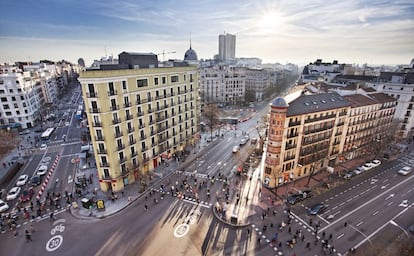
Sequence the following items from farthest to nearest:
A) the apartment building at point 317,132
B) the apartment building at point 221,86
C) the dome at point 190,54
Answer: the dome at point 190,54, the apartment building at point 221,86, the apartment building at point 317,132

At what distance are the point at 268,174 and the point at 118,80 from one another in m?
38.4

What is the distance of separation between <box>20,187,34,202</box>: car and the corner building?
571 inches

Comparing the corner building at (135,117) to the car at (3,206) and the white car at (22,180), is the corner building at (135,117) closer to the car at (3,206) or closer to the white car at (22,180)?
the car at (3,206)

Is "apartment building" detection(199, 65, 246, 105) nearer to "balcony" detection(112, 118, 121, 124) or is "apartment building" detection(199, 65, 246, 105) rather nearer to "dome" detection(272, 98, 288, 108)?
"balcony" detection(112, 118, 121, 124)

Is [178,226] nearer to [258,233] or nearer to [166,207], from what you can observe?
[166,207]

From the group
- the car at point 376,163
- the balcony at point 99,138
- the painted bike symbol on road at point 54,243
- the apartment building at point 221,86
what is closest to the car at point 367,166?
the car at point 376,163

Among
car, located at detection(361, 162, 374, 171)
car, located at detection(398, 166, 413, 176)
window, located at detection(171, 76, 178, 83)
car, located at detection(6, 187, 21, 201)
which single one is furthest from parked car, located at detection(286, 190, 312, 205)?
car, located at detection(6, 187, 21, 201)

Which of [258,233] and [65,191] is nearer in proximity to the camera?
[258,233]

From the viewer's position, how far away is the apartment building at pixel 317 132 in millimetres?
46344

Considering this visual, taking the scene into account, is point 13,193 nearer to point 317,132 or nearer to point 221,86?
point 317,132

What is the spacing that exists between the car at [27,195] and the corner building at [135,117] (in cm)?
1451

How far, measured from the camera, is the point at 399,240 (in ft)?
115

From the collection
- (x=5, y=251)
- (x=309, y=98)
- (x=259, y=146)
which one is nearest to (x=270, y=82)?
(x=259, y=146)

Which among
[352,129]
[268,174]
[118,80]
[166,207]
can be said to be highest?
[118,80]
